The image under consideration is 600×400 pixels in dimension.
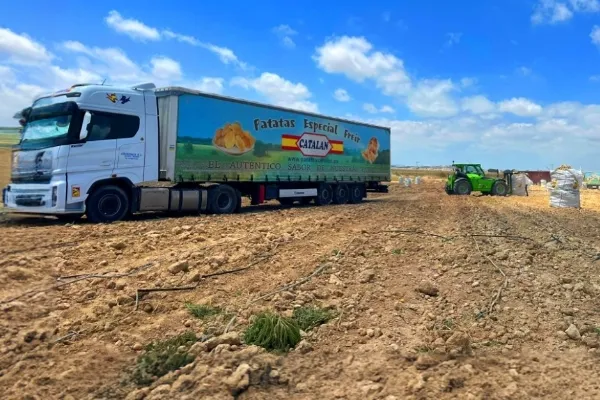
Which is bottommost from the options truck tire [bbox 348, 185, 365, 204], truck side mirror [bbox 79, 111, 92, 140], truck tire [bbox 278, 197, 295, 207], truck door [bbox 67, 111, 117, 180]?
truck tire [bbox 278, 197, 295, 207]

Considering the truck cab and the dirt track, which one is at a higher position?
the truck cab

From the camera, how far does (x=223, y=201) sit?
1576 centimetres

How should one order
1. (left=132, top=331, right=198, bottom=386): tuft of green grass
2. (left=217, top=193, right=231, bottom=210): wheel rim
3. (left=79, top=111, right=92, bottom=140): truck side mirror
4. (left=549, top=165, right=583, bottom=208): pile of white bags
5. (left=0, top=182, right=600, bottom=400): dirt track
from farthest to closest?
(left=549, top=165, right=583, bottom=208): pile of white bags, (left=217, top=193, right=231, bottom=210): wheel rim, (left=79, top=111, right=92, bottom=140): truck side mirror, (left=132, top=331, right=198, bottom=386): tuft of green grass, (left=0, top=182, right=600, bottom=400): dirt track

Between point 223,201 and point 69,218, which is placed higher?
point 223,201

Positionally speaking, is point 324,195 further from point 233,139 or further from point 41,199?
point 41,199

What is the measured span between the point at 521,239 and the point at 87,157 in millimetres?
9856

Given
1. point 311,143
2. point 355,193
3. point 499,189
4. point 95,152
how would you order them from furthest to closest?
point 499,189
point 355,193
point 311,143
point 95,152

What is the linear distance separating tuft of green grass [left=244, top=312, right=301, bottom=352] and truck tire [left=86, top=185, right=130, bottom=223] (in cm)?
863

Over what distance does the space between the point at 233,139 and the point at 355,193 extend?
28.8 ft

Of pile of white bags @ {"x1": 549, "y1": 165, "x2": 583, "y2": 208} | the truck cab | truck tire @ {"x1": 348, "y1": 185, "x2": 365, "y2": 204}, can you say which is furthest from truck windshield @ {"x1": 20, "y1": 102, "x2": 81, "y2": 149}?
pile of white bags @ {"x1": 549, "y1": 165, "x2": 583, "y2": 208}

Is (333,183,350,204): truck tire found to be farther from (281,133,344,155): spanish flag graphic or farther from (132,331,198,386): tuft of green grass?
(132,331,198,386): tuft of green grass

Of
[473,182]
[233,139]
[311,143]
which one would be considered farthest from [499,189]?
[233,139]

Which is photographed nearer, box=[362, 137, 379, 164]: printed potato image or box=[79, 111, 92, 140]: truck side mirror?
box=[79, 111, 92, 140]: truck side mirror

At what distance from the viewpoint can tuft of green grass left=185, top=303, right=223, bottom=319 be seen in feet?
16.7
